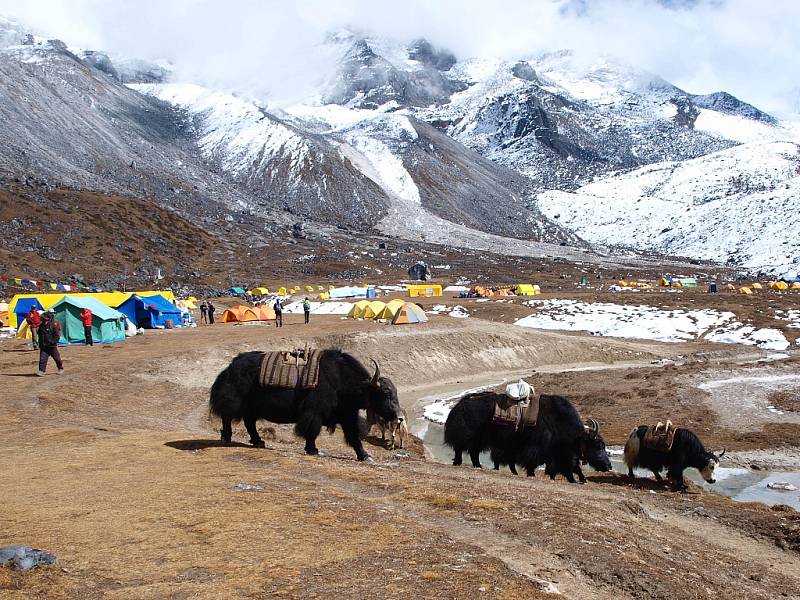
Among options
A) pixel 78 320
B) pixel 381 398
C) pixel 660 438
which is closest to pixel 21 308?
pixel 78 320

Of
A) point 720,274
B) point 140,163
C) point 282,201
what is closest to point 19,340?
point 720,274

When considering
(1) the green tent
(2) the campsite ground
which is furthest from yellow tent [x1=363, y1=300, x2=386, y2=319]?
(2) the campsite ground

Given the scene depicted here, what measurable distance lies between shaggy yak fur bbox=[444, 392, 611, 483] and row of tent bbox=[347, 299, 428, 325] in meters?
30.9

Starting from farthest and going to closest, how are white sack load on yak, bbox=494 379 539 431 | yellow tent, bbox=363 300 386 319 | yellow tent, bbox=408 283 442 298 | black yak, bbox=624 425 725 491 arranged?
yellow tent, bbox=408 283 442 298, yellow tent, bbox=363 300 386 319, black yak, bbox=624 425 725 491, white sack load on yak, bbox=494 379 539 431

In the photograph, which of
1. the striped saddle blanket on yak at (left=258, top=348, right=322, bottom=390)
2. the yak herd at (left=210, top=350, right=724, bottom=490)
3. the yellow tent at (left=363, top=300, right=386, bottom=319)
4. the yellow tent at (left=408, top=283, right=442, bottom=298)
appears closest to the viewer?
the striped saddle blanket on yak at (left=258, top=348, right=322, bottom=390)

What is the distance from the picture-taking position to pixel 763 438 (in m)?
22.7

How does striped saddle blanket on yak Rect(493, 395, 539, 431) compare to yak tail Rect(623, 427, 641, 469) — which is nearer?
striped saddle blanket on yak Rect(493, 395, 539, 431)

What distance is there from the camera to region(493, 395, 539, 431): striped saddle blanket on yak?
1515 cm

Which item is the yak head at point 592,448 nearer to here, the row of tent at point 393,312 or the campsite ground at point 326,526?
the campsite ground at point 326,526

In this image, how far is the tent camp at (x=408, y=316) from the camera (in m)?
47.0

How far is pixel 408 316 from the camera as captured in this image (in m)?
47.0

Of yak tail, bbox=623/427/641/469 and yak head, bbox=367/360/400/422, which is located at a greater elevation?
yak head, bbox=367/360/400/422

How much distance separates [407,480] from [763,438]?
16.9 metres

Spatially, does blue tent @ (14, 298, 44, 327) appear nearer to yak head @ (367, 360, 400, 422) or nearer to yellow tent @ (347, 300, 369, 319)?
yellow tent @ (347, 300, 369, 319)
